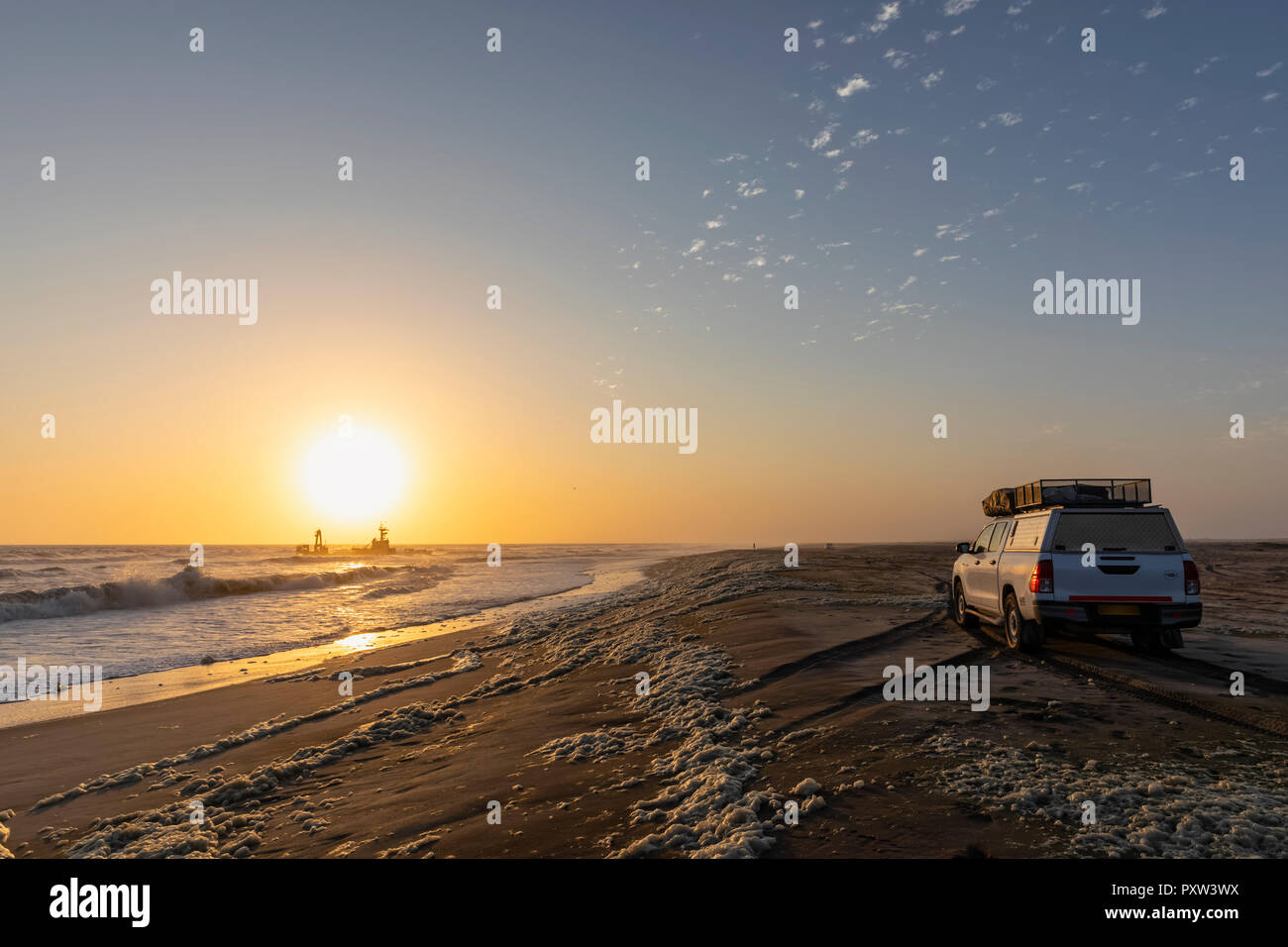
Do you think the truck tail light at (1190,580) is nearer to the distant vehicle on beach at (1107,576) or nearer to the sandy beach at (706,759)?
the distant vehicle on beach at (1107,576)

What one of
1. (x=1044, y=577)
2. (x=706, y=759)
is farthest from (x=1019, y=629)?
(x=706, y=759)

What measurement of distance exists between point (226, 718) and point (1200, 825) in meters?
12.9

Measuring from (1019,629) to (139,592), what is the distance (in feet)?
113

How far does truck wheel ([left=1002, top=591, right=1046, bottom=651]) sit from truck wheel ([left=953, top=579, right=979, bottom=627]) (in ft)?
8.16

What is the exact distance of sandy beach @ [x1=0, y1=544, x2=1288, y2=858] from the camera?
494 centimetres

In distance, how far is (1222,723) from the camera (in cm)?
712

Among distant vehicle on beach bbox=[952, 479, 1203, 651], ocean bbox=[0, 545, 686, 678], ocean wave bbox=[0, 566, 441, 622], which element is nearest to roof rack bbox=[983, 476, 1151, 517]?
distant vehicle on beach bbox=[952, 479, 1203, 651]

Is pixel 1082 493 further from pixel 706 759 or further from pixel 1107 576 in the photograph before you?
pixel 706 759

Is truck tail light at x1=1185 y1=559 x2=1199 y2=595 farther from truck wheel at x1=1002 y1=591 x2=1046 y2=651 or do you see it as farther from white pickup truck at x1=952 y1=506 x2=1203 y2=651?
truck wheel at x1=1002 y1=591 x2=1046 y2=651

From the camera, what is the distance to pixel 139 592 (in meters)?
29.3

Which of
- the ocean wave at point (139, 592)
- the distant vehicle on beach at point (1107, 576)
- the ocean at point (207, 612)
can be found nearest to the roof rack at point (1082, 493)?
the distant vehicle on beach at point (1107, 576)

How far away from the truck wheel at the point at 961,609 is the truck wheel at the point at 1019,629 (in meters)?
2.49
